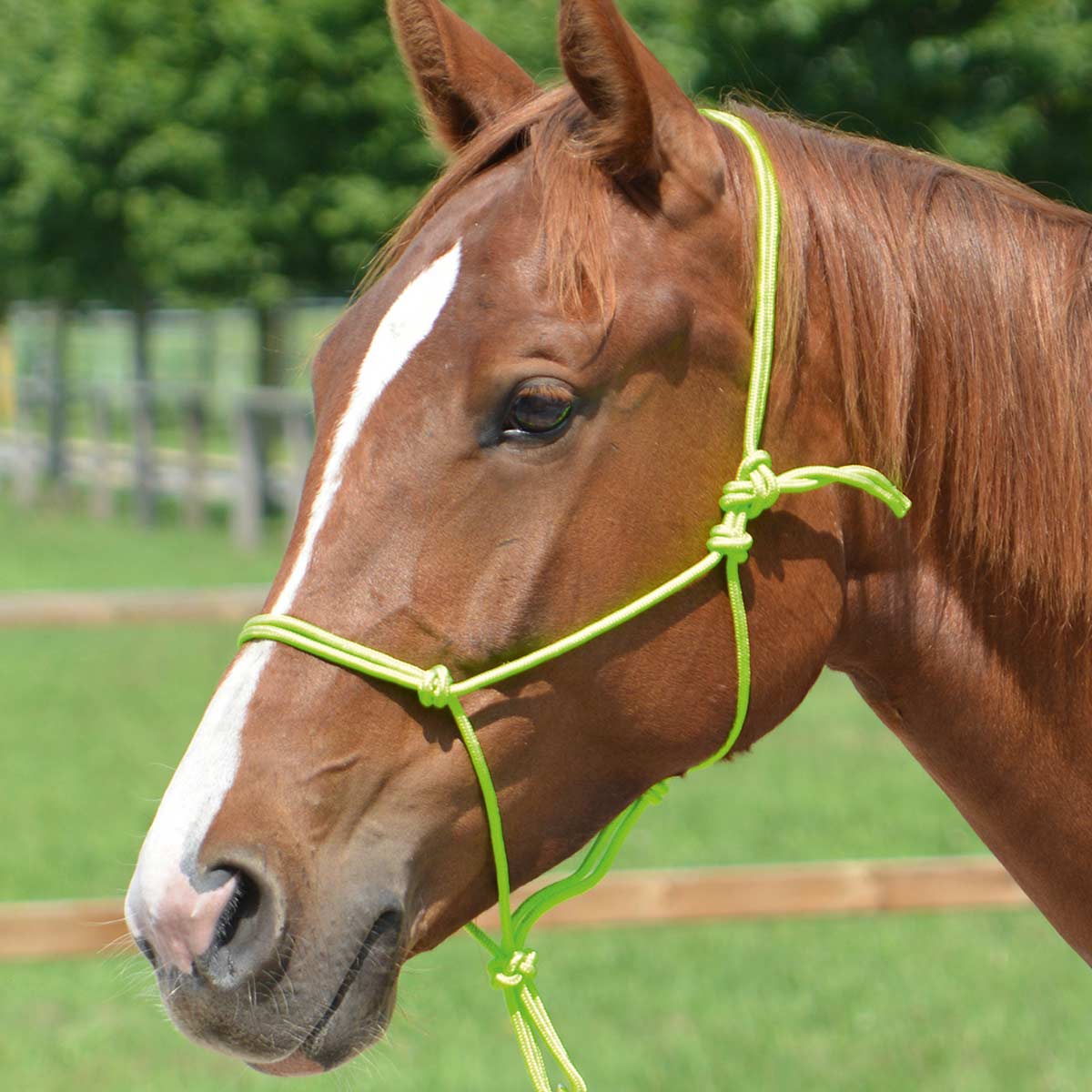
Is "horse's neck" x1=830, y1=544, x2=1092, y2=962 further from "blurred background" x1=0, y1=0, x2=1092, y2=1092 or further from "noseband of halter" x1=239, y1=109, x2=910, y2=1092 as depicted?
"blurred background" x1=0, y1=0, x2=1092, y2=1092

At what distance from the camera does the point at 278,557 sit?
50.5 feet

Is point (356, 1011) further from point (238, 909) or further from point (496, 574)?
point (496, 574)

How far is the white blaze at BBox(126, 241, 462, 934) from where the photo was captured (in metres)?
1.54

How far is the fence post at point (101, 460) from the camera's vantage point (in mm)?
20938

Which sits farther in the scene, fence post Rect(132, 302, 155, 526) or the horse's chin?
fence post Rect(132, 302, 155, 526)

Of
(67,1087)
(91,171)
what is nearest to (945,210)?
(67,1087)

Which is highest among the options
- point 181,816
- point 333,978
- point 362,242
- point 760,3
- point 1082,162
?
point 181,816

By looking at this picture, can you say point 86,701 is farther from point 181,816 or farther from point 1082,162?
point 181,816

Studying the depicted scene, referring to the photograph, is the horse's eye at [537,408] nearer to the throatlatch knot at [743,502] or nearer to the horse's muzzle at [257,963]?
the throatlatch knot at [743,502]

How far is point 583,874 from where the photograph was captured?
6.03 feet

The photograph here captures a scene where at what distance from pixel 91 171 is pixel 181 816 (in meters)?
17.7

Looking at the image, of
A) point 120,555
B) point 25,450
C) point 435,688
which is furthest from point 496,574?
point 25,450

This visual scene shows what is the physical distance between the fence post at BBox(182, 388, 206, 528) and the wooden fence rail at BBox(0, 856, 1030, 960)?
49.8 feet

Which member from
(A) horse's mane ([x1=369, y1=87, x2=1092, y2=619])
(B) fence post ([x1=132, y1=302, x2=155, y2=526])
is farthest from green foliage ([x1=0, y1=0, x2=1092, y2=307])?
(A) horse's mane ([x1=369, y1=87, x2=1092, y2=619])
